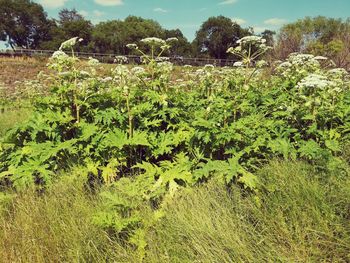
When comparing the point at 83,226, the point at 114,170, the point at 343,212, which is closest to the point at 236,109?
the point at 114,170

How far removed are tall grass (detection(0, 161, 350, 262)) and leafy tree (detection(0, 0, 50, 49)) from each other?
269ft

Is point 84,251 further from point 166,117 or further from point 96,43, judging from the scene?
point 96,43

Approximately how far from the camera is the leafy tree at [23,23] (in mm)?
74125

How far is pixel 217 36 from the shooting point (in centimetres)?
8662

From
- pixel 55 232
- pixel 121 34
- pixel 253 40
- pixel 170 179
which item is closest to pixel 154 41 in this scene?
pixel 253 40

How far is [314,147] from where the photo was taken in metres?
4.03

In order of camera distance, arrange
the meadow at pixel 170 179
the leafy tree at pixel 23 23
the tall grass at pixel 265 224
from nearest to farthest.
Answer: the tall grass at pixel 265 224
the meadow at pixel 170 179
the leafy tree at pixel 23 23

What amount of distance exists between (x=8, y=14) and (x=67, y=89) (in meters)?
82.7

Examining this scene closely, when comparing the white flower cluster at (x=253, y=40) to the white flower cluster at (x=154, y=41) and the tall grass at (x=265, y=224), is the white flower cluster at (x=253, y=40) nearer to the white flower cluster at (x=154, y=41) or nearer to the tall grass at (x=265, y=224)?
the white flower cluster at (x=154, y=41)

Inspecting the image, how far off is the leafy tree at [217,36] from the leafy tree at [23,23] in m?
39.7

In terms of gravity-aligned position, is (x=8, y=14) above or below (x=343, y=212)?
above

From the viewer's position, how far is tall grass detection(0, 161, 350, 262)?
2.82 meters

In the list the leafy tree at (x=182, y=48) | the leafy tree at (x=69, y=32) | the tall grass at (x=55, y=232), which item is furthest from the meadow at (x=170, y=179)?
the leafy tree at (x=182, y=48)

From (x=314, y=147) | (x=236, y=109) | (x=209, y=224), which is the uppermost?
(x=236, y=109)
